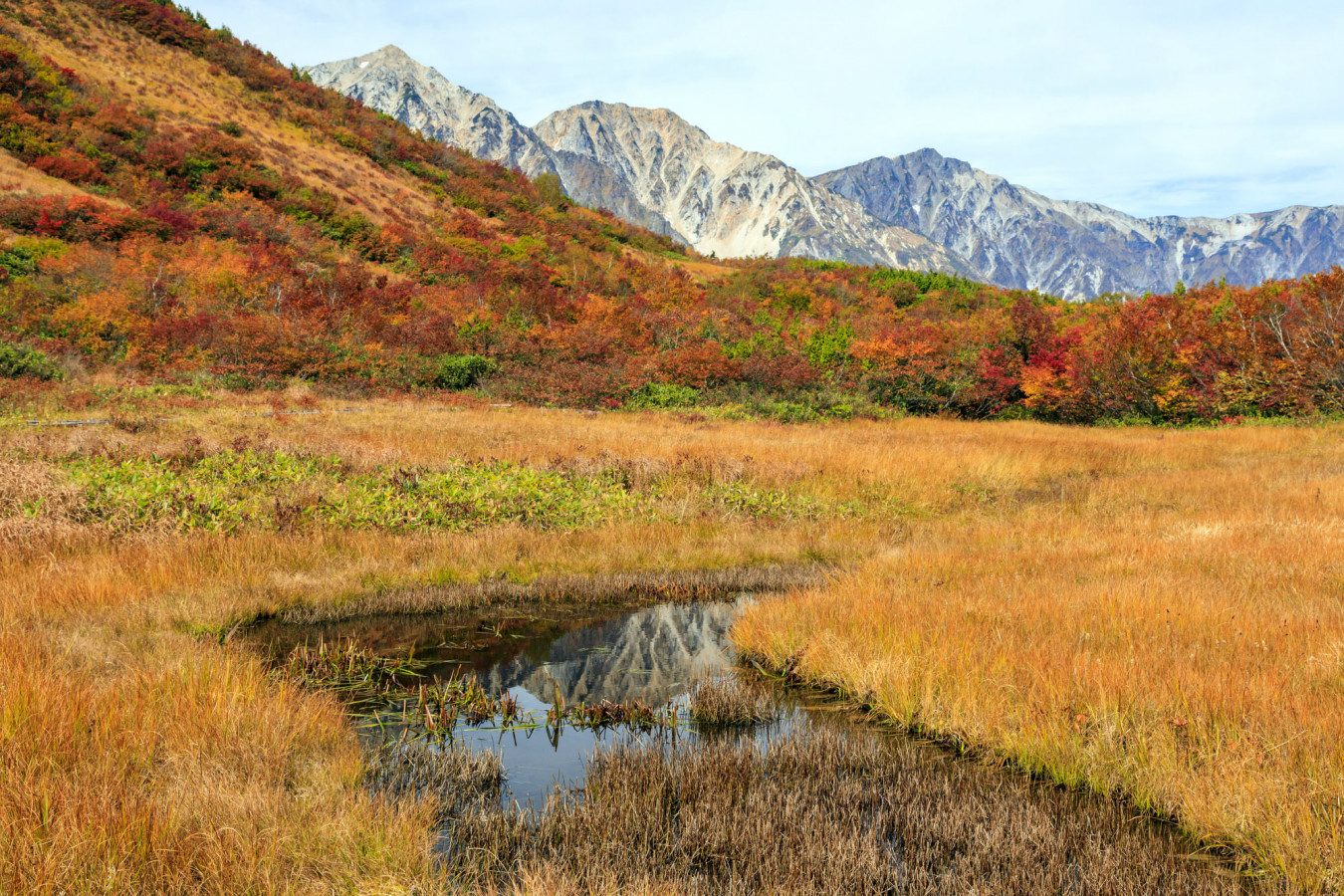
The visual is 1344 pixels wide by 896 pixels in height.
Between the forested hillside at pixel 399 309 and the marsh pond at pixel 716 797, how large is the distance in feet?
66.0

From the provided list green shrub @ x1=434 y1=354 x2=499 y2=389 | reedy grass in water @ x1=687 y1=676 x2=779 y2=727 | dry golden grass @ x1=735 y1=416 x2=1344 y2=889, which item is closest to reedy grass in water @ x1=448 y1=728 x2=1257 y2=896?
dry golden grass @ x1=735 y1=416 x2=1344 y2=889

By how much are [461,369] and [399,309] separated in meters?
8.60

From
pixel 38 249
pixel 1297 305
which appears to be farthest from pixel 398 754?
pixel 1297 305

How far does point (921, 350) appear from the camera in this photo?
31594mm

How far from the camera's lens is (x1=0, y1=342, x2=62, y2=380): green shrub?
1917cm

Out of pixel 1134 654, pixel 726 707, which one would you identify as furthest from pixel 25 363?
pixel 1134 654

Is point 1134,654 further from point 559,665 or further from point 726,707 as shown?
point 559,665

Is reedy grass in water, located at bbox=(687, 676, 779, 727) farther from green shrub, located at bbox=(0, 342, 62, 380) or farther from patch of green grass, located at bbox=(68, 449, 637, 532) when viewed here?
green shrub, located at bbox=(0, 342, 62, 380)

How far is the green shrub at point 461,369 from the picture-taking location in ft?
91.4

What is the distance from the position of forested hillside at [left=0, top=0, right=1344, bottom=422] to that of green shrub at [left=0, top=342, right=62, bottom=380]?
6 cm

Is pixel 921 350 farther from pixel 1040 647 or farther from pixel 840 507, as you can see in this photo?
pixel 1040 647

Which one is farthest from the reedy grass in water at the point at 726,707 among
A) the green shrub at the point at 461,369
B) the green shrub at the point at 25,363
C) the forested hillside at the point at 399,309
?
the green shrub at the point at 461,369

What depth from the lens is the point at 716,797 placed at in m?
3.83

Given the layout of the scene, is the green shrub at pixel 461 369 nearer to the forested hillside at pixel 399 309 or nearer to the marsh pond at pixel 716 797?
the forested hillside at pixel 399 309
